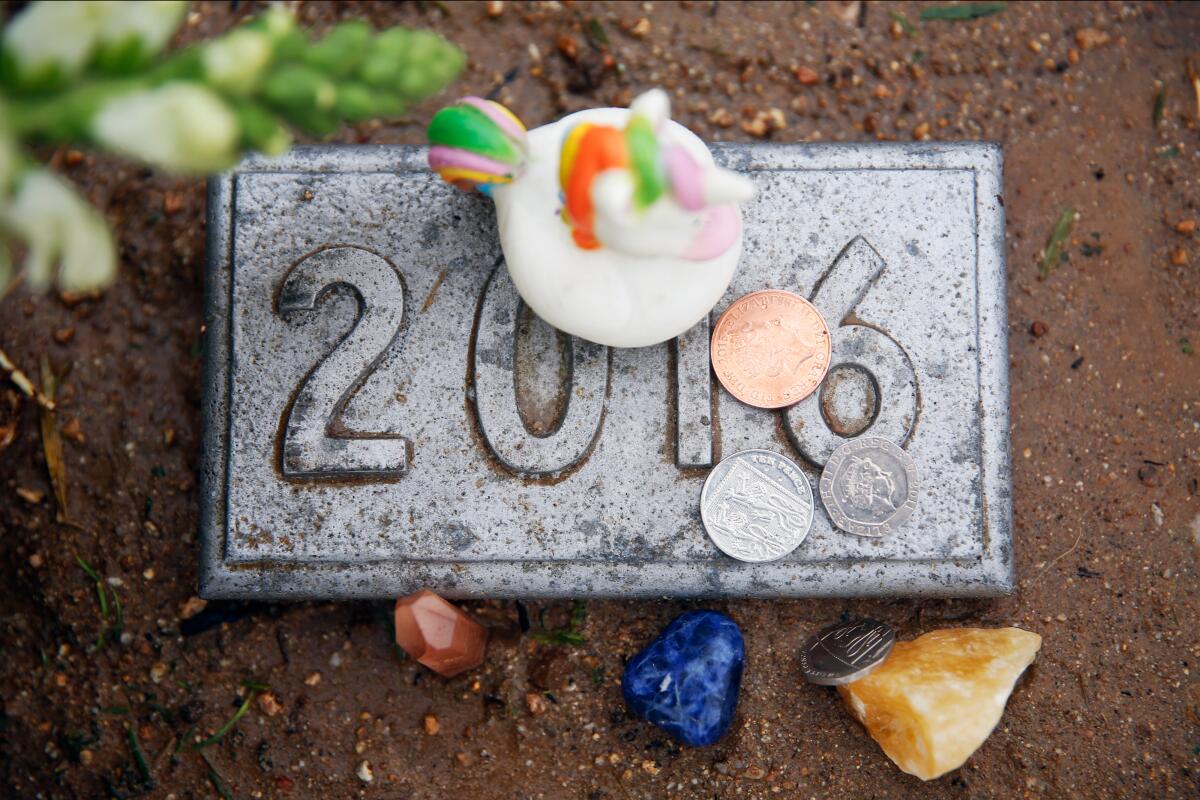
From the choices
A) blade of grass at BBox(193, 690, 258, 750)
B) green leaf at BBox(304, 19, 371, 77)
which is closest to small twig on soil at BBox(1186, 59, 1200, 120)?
green leaf at BBox(304, 19, 371, 77)

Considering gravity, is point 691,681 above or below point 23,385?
below

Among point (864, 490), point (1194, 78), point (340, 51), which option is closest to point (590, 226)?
point (340, 51)

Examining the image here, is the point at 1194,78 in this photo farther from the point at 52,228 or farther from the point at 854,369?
the point at 52,228

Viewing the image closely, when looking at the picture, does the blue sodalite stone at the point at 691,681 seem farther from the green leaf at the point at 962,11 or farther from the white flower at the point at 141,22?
the green leaf at the point at 962,11

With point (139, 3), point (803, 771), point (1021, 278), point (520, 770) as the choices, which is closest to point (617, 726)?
Answer: point (520, 770)

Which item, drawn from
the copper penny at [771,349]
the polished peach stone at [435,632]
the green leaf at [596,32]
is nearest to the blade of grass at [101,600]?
the polished peach stone at [435,632]

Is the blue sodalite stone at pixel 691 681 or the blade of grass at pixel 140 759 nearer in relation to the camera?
the blue sodalite stone at pixel 691 681
